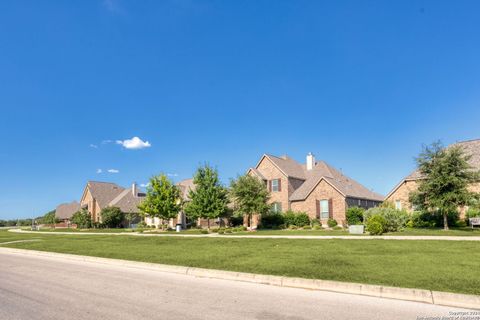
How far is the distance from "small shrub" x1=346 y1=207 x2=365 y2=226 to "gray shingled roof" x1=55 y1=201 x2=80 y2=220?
194ft

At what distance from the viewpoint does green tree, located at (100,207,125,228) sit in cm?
5153

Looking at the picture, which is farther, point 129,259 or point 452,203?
point 452,203

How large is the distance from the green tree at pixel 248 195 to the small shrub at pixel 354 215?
819cm

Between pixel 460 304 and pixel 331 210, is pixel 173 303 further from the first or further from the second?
pixel 331 210

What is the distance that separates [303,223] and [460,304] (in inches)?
1183

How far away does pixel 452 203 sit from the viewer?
24125 mm

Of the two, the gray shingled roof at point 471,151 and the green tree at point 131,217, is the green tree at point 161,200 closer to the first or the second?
the green tree at point 131,217

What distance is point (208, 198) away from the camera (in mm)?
36906

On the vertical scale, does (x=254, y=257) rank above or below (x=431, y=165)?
below

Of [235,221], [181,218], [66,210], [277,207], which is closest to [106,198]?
[181,218]

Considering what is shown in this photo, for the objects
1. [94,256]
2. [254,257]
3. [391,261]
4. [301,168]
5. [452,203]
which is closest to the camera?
[391,261]

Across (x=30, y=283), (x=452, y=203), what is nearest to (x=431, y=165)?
(x=452, y=203)

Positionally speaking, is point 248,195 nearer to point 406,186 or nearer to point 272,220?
point 272,220

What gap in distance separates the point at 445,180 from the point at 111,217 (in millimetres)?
44514
